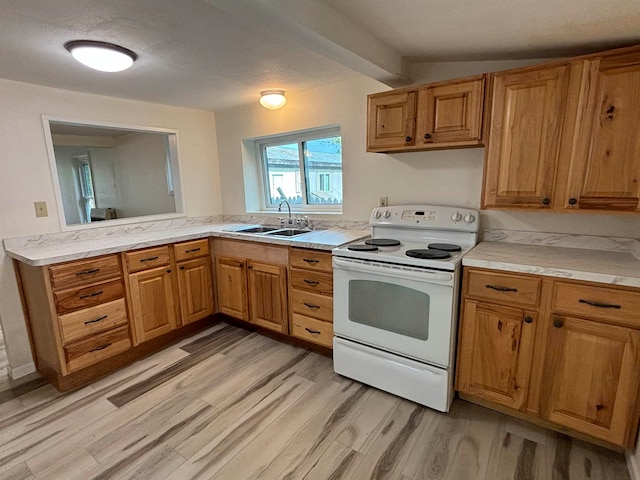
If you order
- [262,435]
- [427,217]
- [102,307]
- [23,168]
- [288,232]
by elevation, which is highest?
[23,168]

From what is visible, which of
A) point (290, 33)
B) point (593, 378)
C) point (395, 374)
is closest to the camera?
point (290, 33)

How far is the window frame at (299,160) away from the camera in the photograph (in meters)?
3.01

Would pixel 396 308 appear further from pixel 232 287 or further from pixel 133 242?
pixel 133 242

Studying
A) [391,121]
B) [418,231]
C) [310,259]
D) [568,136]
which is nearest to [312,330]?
[310,259]

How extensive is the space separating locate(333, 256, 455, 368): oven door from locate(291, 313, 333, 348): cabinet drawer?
0.62 feet

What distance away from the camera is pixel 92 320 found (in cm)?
224

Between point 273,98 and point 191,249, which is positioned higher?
point 273,98

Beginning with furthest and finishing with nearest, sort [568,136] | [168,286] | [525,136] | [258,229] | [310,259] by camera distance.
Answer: [258,229]
[168,286]
[310,259]
[525,136]
[568,136]

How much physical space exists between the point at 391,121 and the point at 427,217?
0.71m

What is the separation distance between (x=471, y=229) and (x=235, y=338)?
214 centimetres

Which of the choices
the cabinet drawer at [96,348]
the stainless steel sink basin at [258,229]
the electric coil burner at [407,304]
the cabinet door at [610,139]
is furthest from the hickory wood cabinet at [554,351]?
the cabinet drawer at [96,348]

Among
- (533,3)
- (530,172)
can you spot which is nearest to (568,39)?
(533,3)

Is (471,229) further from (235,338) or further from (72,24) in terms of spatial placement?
(72,24)

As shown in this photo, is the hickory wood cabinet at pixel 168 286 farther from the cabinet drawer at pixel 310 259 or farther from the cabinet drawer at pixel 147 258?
the cabinet drawer at pixel 310 259
